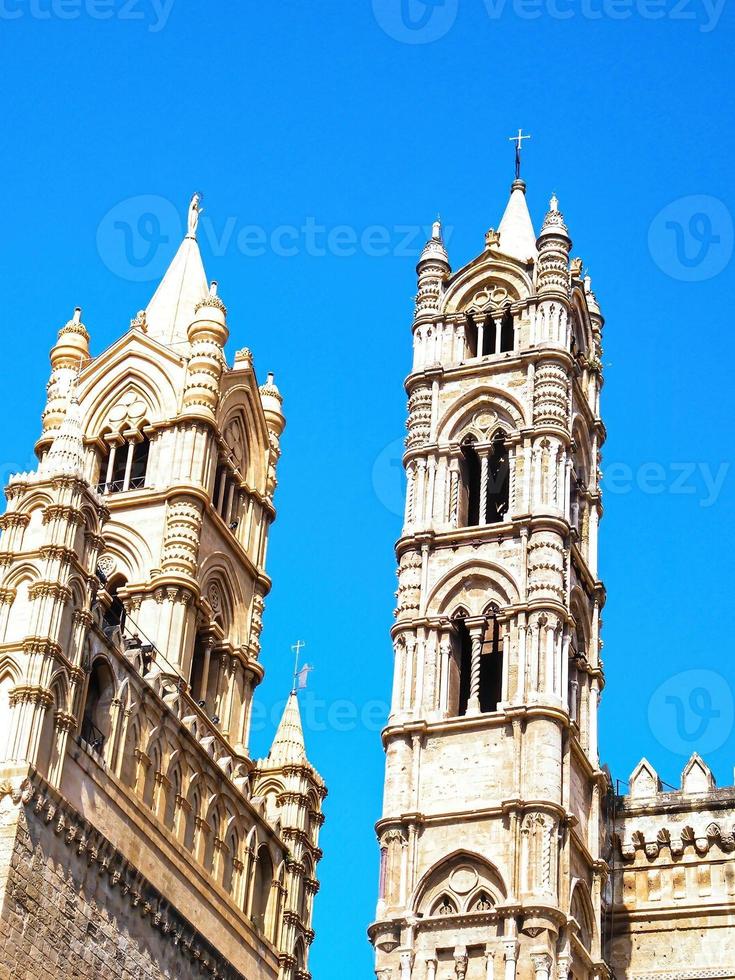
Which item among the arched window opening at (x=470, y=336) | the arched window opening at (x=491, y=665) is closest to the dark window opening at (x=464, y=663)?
the arched window opening at (x=491, y=665)

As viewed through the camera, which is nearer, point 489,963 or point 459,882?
point 489,963

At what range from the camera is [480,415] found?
184 ft

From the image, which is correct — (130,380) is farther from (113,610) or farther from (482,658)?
(482,658)

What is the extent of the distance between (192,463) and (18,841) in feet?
57.8

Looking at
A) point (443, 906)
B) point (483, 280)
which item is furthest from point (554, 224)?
point (443, 906)

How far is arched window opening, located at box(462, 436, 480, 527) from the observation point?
182 feet

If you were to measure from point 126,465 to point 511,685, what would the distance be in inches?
495

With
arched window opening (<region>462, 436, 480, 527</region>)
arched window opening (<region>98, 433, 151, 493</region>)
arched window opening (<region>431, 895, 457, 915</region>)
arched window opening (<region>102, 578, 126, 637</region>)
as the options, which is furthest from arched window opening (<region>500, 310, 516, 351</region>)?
arched window opening (<region>431, 895, 457, 915</region>)

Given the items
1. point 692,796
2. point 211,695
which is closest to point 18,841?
point 211,695

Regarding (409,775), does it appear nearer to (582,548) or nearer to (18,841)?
(582,548)

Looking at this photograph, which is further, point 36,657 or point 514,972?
point 514,972

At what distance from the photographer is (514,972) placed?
46125 mm

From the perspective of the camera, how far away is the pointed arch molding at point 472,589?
173 feet

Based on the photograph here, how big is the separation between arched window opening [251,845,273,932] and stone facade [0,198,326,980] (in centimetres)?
6
